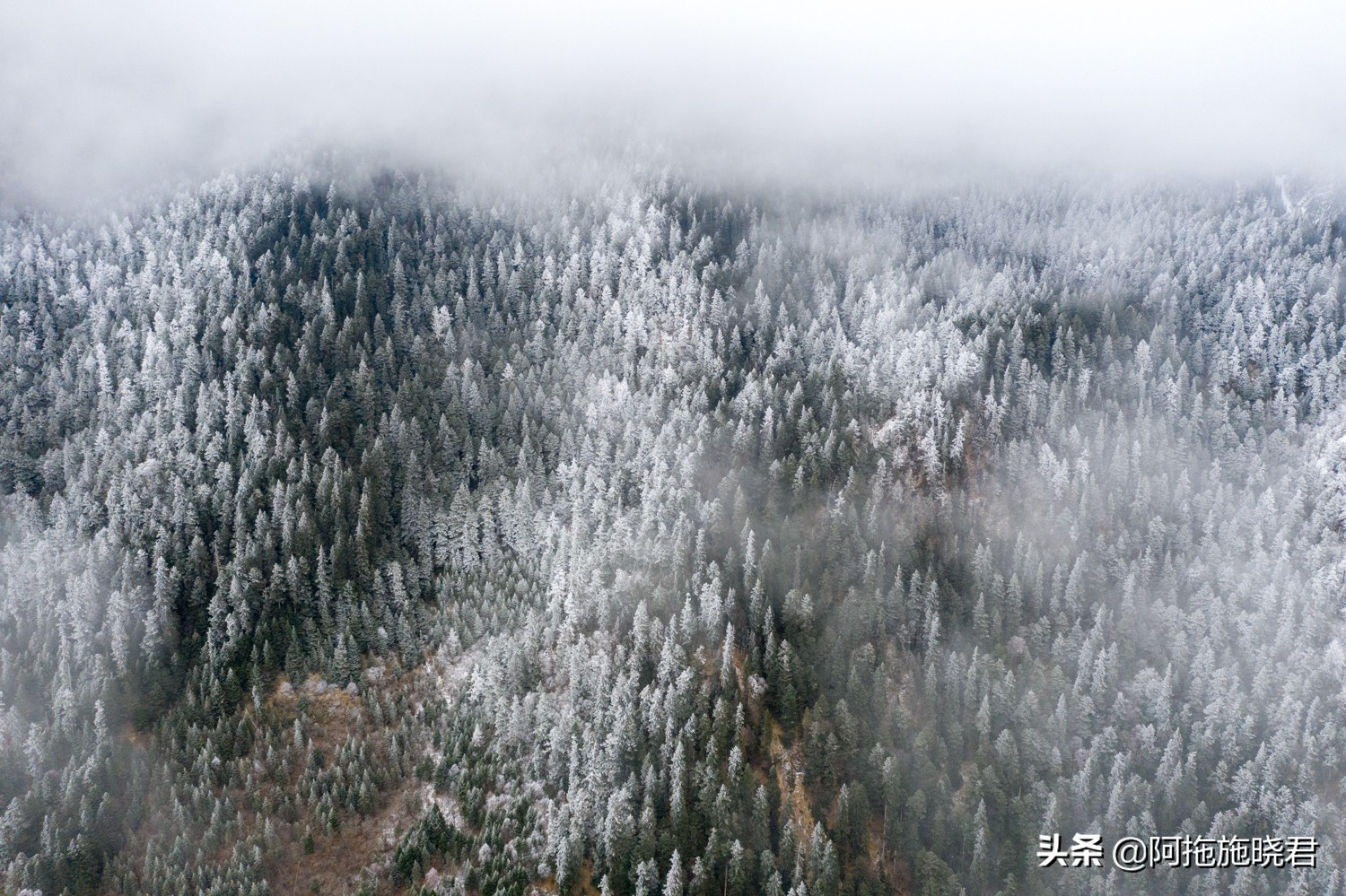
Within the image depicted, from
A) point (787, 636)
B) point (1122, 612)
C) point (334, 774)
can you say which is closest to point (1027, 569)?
point (1122, 612)

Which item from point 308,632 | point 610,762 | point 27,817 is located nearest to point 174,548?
point 308,632

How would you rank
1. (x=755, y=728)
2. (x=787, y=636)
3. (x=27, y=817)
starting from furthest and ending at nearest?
(x=787, y=636)
(x=755, y=728)
(x=27, y=817)

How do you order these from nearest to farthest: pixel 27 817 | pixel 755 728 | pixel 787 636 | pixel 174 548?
pixel 27 817
pixel 755 728
pixel 787 636
pixel 174 548

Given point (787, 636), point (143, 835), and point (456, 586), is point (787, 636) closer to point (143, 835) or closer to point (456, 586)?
point (456, 586)

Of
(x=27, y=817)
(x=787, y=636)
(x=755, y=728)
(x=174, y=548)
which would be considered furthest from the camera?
(x=174, y=548)

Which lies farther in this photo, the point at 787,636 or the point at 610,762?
the point at 787,636

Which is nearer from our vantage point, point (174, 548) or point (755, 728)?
point (755, 728)

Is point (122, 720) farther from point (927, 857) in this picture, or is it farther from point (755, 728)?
point (927, 857)

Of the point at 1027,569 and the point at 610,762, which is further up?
the point at 1027,569

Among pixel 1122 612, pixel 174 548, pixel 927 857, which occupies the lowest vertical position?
pixel 927 857
